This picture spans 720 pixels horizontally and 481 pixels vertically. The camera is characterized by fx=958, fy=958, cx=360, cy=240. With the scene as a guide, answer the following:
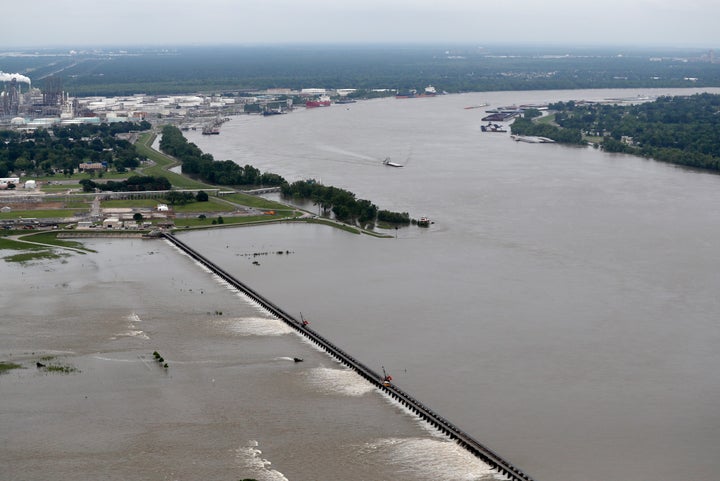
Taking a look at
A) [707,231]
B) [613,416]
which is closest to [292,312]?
[613,416]

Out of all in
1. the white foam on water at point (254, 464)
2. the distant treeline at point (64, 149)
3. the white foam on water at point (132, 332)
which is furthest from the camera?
the distant treeline at point (64, 149)

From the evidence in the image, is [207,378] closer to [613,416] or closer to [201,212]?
[613,416]

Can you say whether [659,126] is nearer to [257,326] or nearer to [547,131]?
[547,131]

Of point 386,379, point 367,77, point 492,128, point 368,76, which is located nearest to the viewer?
point 386,379

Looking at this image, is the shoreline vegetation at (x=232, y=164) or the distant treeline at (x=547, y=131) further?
the distant treeline at (x=547, y=131)

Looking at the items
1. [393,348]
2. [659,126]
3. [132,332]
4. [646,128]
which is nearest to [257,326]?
[132,332]

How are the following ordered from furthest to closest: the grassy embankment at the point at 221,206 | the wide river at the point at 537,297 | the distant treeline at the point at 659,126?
the distant treeline at the point at 659,126, the grassy embankment at the point at 221,206, the wide river at the point at 537,297

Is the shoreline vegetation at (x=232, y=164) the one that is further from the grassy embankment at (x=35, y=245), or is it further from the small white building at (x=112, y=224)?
the small white building at (x=112, y=224)

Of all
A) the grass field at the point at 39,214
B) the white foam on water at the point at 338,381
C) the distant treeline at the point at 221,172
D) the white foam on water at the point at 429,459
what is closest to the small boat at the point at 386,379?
the white foam on water at the point at 338,381
